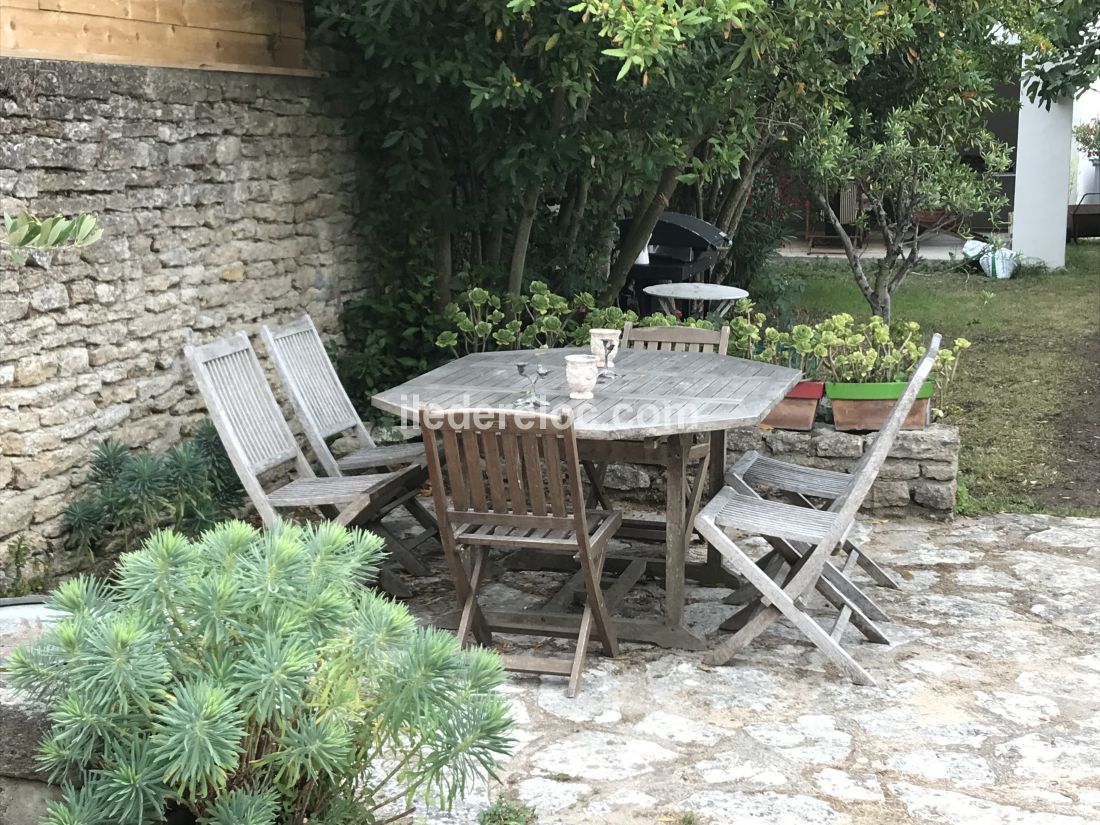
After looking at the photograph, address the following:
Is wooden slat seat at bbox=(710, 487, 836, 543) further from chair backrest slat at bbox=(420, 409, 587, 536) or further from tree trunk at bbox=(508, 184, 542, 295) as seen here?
tree trunk at bbox=(508, 184, 542, 295)

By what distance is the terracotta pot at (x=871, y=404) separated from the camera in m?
5.89

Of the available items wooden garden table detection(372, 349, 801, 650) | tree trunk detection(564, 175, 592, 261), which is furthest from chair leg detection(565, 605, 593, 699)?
tree trunk detection(564, 175, 592, 261)

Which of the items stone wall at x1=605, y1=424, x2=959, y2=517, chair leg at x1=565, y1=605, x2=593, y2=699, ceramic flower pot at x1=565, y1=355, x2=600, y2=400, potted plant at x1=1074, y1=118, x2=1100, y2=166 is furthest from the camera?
potted plant at x1=1074, y1=118, x2=1100, y2=166

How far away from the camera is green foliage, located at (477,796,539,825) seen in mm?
3130

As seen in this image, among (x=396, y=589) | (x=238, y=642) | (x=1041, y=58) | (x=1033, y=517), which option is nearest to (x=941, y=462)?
(x=1033, y=517)

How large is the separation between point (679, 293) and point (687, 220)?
1.16 m

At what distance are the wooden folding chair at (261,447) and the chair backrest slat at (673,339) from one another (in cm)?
136

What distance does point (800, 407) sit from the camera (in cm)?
598

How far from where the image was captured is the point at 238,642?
2430 millimetres

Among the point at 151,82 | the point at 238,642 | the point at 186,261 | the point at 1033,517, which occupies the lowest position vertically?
the point at 1033,517

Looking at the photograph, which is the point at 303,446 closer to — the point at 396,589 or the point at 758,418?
the point at 396,589

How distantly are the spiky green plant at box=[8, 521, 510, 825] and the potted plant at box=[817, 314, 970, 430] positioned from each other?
372 centimetres

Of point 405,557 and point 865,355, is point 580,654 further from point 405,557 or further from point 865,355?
point 865,355

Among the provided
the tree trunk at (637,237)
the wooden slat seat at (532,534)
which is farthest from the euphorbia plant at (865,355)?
the wooden slat seat at (532,534)
